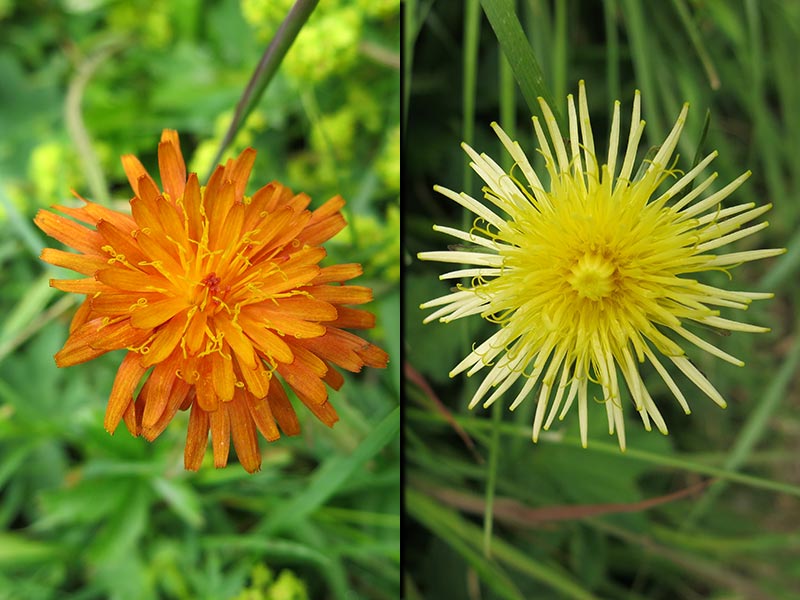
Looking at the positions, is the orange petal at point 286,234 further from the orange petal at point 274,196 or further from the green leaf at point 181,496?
the green leaf at point 181,496

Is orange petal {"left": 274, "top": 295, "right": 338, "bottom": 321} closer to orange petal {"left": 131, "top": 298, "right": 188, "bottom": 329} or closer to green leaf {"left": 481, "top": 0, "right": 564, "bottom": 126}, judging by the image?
orange petal {"left": 131, "top": 298, "right": 188, "bottom": 329}

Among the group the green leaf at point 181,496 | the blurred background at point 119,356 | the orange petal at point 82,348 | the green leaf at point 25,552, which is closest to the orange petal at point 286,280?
the orange petal at point 82,348

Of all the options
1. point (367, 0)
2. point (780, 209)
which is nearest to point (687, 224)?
point (367, 0)

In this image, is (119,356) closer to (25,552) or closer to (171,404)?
(25,552)

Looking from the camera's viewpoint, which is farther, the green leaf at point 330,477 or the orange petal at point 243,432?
the green leaf at point 330,477

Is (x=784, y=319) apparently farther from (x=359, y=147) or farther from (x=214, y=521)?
(x=214, y=521)

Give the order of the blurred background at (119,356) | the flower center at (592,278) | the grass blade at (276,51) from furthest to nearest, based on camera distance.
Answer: the blurred background at (119,356) < the grass blade at (276,51) < the flower center at (592,278)

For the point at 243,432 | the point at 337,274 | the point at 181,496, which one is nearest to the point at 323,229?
the point at 337,274
